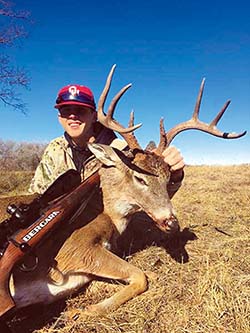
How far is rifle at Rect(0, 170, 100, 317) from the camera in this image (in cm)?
296

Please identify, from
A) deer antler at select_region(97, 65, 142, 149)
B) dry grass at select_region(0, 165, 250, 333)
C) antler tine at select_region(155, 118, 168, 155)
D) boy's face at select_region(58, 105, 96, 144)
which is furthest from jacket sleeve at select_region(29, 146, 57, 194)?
antler tine at select_region(155, 118, 168, 155)

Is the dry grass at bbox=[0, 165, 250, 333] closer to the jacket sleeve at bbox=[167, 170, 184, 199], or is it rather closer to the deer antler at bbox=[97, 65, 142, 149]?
the jacket sleeve at bbox=[167, 170, 184, 199]

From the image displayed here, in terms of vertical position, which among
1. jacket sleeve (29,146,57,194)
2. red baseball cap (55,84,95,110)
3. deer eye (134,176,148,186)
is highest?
red baseball cap (55,84,95,110)

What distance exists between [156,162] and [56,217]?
1.33 m

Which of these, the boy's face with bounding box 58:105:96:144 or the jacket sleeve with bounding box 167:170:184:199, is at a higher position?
the boy's face with bounding box 58:105:96:144

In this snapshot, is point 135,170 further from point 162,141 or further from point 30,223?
point 30,223

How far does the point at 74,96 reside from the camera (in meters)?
4.77

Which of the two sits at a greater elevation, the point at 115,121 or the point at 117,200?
the point at 115,121

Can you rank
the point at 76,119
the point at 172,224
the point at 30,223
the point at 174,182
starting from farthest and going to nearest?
the point at 76,119
the point at 174,182
the point at 172,224
the point at 30,223

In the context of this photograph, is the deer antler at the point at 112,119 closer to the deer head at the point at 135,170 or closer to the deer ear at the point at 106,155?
the deer head at the point at 135,170

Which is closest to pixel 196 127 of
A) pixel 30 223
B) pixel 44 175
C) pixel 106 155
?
pixel 106 155

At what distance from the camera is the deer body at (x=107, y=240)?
11.3ft

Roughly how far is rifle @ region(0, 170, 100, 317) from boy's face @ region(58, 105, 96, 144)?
1.07 metres

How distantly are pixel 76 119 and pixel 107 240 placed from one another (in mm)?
1642
